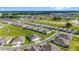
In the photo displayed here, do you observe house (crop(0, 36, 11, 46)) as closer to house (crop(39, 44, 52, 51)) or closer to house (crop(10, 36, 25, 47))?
house (crop(10, 36, 25, 47))

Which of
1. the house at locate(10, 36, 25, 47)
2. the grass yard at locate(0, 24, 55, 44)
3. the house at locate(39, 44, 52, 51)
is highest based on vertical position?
the grass yard at locate(0, 24, 55, 44)

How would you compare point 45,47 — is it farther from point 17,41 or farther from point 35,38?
point 17,41

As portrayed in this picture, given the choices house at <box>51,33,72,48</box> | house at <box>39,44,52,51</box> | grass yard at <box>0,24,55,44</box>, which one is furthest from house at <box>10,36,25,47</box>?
house at <box>51,33,72,48</box>

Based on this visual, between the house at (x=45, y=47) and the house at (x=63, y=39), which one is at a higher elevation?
the house at (x=63, y=39)

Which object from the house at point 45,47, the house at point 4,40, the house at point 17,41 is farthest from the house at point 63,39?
the house at point 4,40

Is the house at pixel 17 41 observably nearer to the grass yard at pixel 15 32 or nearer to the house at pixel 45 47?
the grass yard at pixel 15 32
